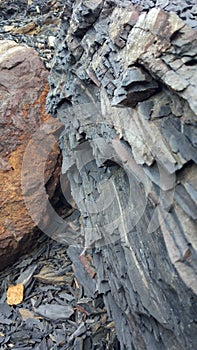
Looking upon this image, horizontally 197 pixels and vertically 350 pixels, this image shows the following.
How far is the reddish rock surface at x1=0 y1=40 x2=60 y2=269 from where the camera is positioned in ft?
10.0

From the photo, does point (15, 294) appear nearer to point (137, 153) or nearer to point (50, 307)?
point (50, 307)

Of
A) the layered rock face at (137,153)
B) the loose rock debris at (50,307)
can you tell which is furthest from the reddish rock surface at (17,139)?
the layered rock face at (137,153)

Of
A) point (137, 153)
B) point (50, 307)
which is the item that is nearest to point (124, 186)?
point (137, 153)

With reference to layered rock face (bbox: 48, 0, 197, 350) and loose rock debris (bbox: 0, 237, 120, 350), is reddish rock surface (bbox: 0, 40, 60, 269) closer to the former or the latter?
loose rock debris (bbox: 0, 237, 120, 350)

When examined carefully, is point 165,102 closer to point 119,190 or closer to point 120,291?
point 119,190

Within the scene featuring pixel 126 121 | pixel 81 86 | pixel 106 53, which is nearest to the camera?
pixel 126 121

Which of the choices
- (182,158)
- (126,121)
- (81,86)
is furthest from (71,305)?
(182,158)

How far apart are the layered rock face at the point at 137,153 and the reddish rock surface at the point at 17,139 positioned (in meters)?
0.59

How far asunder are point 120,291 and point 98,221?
35cm

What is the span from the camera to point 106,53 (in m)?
1.94

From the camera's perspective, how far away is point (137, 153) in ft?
5.18

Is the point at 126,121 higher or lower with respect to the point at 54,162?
higher

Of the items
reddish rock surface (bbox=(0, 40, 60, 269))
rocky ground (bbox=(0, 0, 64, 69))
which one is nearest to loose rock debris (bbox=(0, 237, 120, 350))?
reddish rock surface (bbox=(0, 40, 60, 269))

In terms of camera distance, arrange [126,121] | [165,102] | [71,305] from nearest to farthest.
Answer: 1. [165,102]
2. [126,121]
3. [71,305]
